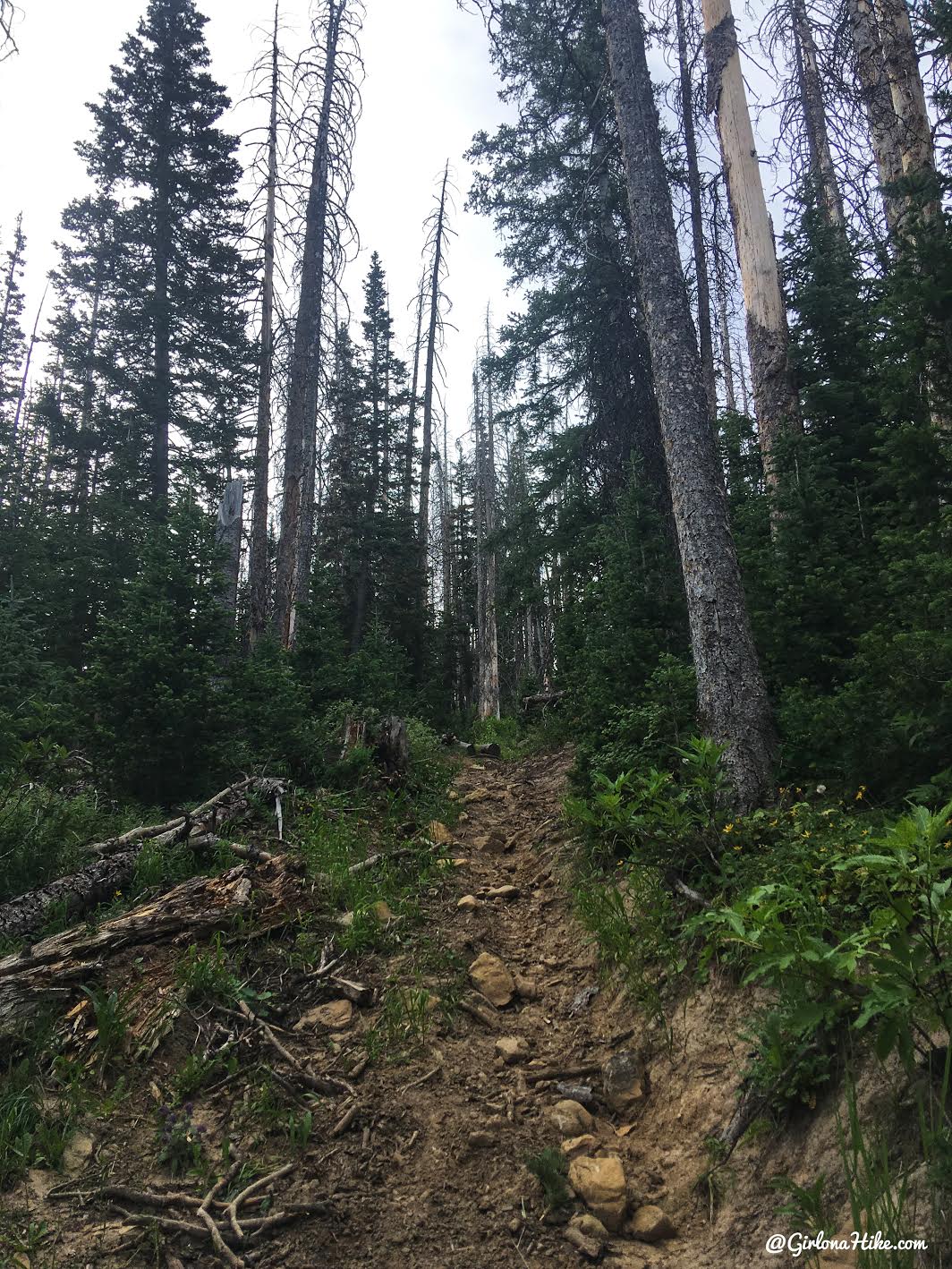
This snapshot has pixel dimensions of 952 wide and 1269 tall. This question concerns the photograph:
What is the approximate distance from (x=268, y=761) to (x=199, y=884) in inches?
119

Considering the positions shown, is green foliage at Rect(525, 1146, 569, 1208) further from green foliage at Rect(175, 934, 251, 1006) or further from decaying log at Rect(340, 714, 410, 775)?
decaying log at Rect(340, 714, 410, 775)

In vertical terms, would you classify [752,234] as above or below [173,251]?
below

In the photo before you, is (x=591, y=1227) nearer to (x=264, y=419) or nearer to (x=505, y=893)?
(x=505, y=893)

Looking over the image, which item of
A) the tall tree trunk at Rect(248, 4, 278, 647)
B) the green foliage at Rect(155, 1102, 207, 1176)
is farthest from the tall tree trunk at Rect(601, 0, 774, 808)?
the tall tree trunk at Rect(248, 4, 278, 647)

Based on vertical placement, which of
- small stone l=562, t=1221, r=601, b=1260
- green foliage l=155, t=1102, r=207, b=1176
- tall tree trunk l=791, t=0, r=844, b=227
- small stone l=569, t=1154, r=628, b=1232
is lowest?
small stone l=562, t=1221, r=601, b=1260

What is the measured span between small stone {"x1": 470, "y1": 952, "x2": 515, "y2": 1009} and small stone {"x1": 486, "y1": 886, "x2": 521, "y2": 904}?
44.5 inches

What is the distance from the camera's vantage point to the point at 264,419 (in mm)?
17719

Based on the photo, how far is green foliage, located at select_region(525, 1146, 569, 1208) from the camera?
2.67 m

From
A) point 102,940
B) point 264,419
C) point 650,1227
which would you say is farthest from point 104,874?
point 264,419

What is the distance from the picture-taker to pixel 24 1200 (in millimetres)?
2529

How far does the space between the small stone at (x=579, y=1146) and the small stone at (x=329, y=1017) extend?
1384mm

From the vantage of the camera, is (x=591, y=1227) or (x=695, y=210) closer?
(x=591, y=1227)

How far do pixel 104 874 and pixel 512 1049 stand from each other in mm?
3083

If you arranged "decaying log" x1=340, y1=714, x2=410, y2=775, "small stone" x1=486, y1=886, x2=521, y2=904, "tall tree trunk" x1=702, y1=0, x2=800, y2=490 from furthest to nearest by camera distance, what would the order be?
"decaying log" x1=340, y1=714, x2=410, y2=775 < "tall tree trunk" x1=702, y1=0, x2=800, y2=490 < "small stone" x1=486, y1=886, x2=521, y2=904
